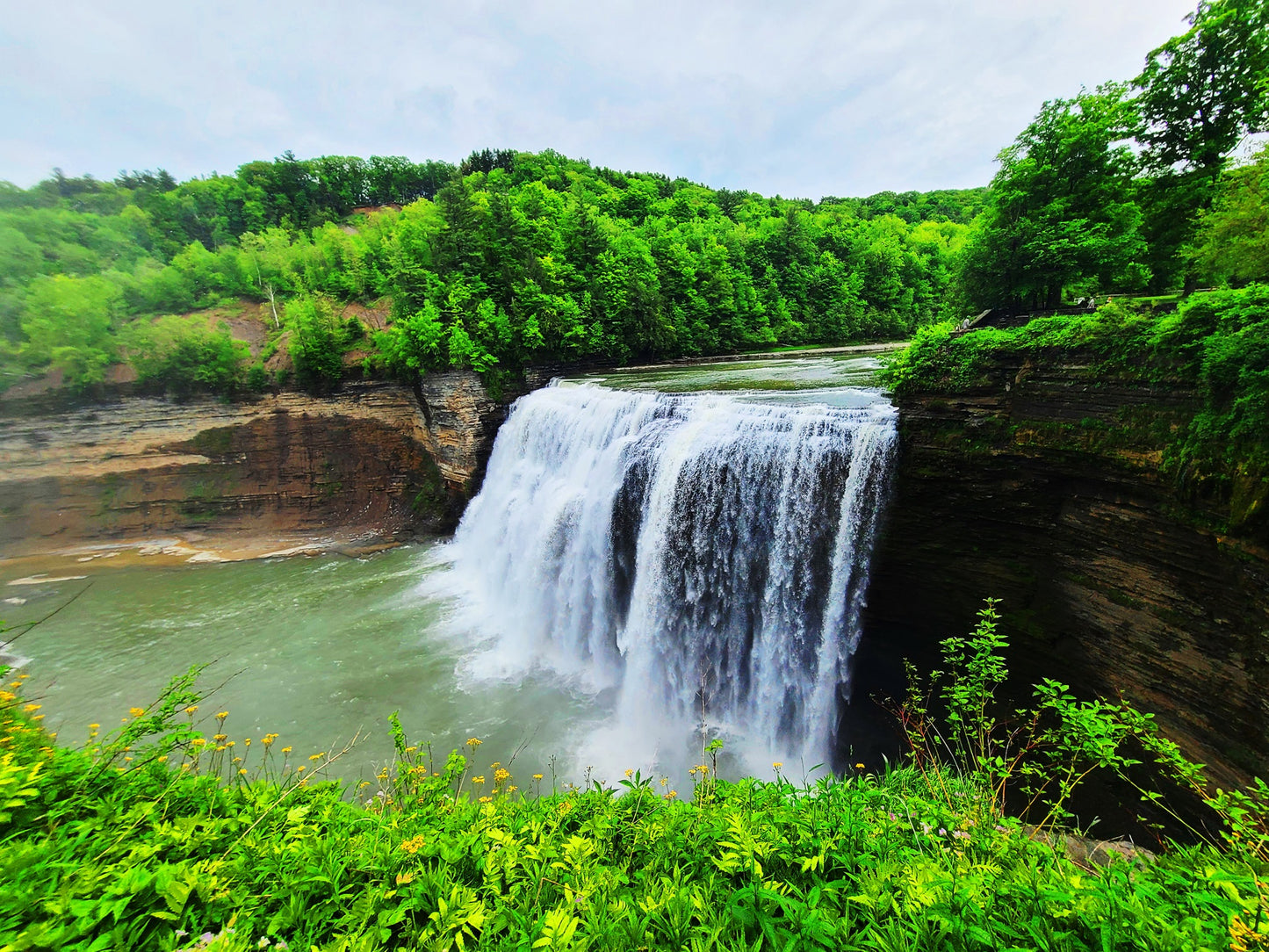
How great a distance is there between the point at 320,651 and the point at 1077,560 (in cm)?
1668

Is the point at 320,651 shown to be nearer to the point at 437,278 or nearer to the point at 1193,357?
the point at 437,278

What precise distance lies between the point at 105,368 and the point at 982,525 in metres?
32.8

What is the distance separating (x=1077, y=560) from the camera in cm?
764

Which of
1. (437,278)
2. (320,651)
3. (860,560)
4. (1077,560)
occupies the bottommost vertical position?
(320,651)

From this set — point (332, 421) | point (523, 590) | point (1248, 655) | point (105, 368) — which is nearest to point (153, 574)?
point (332, 421)

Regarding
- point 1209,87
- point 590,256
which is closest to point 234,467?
point 590,256

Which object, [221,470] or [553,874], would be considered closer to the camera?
[553,874]

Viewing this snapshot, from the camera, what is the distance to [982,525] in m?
8.51

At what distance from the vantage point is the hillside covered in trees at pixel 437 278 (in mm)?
20266

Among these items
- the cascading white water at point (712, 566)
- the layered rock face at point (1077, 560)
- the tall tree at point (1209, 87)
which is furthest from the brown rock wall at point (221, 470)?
the tall tree at point (1209, 87)

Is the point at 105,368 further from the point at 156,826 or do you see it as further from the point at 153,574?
the point at 156,826

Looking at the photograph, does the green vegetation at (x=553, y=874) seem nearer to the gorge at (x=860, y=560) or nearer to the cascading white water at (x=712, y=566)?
the gorge at (x=860, y=560)

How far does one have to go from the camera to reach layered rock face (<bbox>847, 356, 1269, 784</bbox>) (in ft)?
20.0

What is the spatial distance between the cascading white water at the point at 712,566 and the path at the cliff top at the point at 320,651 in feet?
4.41
